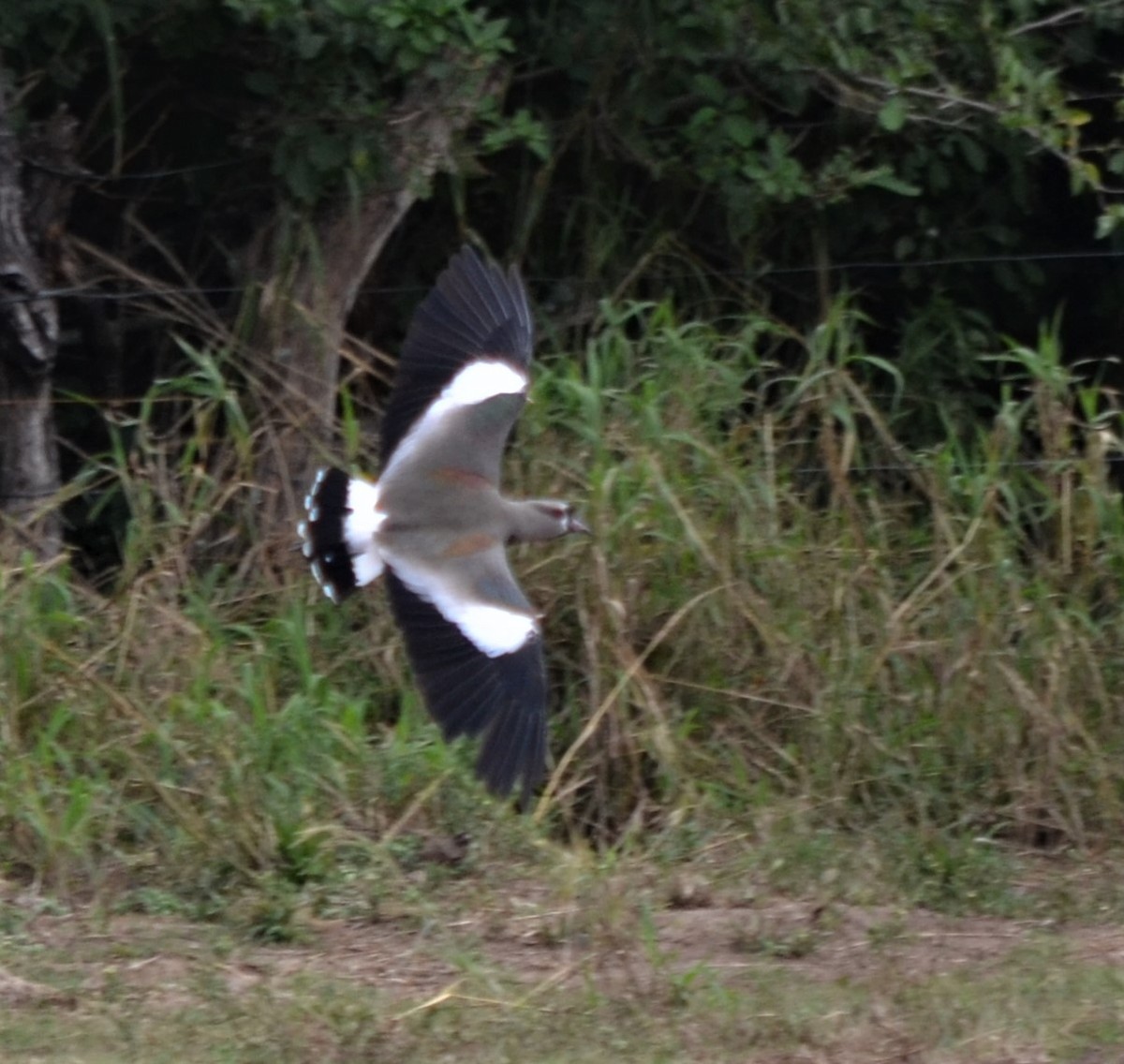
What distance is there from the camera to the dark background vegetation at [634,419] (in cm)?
496

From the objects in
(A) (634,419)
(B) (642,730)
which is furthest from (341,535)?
(A) (634,419)

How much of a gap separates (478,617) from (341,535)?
0.54 m

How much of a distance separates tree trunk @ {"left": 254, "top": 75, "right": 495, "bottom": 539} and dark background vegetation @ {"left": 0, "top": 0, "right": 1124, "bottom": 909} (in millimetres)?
29

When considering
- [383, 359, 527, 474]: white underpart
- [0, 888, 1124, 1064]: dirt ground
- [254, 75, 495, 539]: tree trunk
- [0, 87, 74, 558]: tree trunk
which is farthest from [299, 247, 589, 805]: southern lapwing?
[0, 87, 74, 558]: tree trunk

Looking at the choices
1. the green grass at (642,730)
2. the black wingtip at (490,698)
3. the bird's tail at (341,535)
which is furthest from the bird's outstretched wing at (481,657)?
the green grass at (642,730)

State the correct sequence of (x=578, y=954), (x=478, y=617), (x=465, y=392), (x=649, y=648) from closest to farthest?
(x=578, y=954)
(x=478, y=617)
(x=465, y=392)
(x=649, y=648)

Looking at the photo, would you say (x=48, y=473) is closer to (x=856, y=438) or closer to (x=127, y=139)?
(x=127, y=139)

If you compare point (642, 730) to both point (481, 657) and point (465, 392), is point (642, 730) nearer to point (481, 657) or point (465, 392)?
point (481, 657)

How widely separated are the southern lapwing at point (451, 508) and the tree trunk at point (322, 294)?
81cm

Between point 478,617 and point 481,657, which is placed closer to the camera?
point 481,657

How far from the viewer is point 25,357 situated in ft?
18.7

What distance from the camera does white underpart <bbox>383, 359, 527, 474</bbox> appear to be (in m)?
5.07

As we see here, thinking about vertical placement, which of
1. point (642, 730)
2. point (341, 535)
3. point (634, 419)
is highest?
point (634, 419)

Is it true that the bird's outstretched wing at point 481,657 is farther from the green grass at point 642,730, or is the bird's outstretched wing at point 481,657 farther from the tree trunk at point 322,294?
the tree trunk at point 322,294
